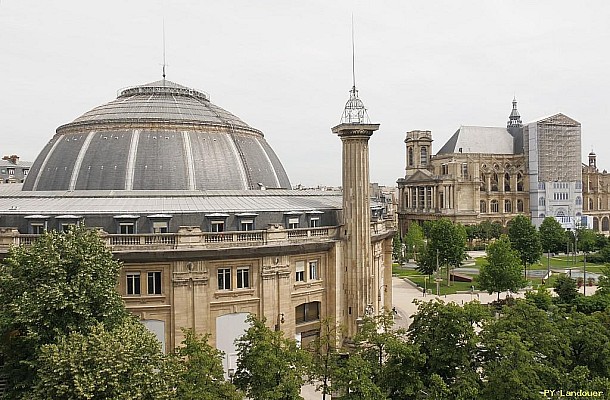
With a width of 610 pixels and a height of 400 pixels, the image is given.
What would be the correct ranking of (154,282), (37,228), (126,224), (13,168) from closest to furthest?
(154,282) < (126,224) < (37,228) < (13,168)

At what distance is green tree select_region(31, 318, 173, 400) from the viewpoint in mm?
21609

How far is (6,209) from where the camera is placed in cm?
4078

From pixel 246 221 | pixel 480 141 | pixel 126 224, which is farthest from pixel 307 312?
pixel 480 141

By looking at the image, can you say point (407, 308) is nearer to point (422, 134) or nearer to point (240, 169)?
point (240, 169)

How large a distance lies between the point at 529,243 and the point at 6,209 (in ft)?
224

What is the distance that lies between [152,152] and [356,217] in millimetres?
20076

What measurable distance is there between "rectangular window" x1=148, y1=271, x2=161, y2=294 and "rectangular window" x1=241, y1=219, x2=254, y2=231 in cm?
691

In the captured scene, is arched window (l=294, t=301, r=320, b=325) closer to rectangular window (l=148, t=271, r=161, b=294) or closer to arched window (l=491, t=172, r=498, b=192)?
rectangular window (l=148, t=271, r=161, b=294)

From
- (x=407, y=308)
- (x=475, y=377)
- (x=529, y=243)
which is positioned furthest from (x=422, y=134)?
(x=475, y=377)

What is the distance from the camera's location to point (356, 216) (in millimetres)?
39875

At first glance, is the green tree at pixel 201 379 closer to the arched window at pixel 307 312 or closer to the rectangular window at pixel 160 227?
the rectangular window at pixel 160 227

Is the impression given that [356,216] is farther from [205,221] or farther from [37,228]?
[37,228]

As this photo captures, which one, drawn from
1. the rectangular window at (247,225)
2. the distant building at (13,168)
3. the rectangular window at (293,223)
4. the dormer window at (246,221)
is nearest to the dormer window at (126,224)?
the dormer window at (246,221)

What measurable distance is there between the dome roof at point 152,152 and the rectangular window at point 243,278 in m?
13.2
